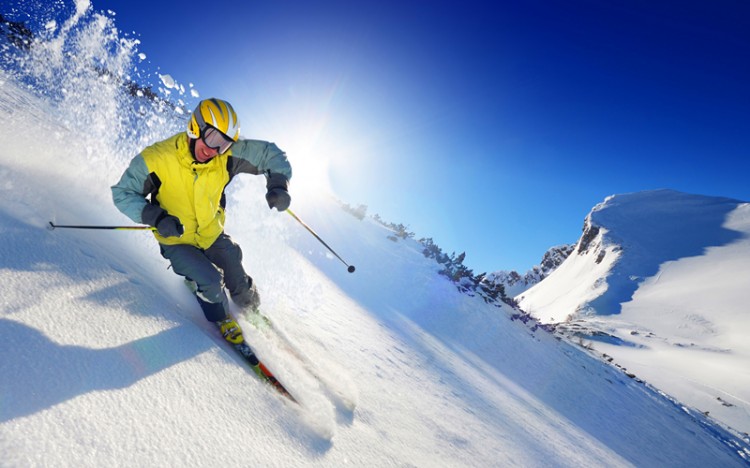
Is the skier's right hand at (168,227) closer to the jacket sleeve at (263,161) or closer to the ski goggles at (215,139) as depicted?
the ski goggles at (215,139)

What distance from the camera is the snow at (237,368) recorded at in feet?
4.21

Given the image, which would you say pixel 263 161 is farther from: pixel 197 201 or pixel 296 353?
pixel 296 353

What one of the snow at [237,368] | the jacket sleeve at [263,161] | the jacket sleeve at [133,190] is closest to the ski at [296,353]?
the snow at [237,368]

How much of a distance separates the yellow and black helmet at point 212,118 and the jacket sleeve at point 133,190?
1.64 feet

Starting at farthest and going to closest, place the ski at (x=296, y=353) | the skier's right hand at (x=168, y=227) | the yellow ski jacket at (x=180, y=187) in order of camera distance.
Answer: the yellow ski jacket at (x=180, y=187) → the skier's right hand at (x=168, y=227) → the ski at (x=296, y=353)

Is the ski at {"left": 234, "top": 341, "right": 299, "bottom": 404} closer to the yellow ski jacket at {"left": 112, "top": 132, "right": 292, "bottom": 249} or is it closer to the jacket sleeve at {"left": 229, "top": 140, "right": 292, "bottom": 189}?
the yellow ski jacket at {"left": 112, "top": 132, "right": 292, "bottom": 249}

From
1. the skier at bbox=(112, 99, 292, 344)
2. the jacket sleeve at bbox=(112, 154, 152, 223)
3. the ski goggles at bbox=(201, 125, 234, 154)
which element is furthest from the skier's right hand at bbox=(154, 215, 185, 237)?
the ski goggles at bbox=(201, 125, 234, 154)

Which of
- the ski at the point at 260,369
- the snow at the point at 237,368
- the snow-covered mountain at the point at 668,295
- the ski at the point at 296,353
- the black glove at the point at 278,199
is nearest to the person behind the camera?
the snow at the point at 237,368

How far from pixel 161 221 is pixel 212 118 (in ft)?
3.21

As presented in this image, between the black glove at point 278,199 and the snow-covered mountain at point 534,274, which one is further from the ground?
the snow-covered mountain at point 534,274

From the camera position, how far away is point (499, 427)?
3.60 metres

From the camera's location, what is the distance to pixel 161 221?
2711 millimetres

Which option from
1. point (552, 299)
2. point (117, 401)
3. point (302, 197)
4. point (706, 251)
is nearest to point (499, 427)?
point (117, 401)

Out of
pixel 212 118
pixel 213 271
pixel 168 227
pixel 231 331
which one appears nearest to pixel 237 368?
pixel 231 331
